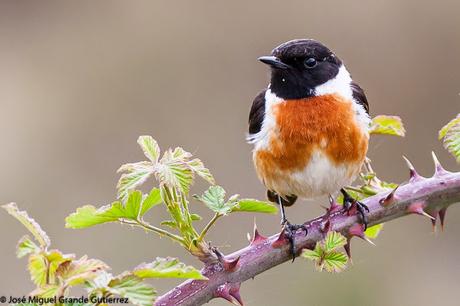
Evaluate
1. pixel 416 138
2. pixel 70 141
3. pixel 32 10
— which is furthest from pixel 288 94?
pixel 32 10

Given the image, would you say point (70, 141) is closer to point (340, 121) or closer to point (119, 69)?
point (119, 69)

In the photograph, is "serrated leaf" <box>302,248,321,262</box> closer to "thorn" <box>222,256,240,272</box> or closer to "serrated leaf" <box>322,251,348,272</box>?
"serrated leaf" <box>322,251,348,272</box>

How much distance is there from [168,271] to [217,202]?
562 millimetres

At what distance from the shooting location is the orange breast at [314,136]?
14.7 ft

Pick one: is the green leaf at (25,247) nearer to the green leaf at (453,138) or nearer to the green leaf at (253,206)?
the green leaf at (253,206)

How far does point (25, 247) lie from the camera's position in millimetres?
2469

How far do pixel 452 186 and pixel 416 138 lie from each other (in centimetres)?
678

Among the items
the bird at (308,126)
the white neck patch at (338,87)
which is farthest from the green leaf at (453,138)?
the white neck patch at (338,87)

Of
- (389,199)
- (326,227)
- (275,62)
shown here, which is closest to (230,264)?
(326,227)

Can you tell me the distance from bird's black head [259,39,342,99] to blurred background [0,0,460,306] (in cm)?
341

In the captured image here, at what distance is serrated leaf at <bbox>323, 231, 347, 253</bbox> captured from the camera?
2887 millimetres

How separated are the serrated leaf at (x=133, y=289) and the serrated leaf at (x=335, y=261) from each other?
78 centimetres

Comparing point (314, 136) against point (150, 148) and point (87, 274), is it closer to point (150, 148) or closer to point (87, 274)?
point (150, 148)

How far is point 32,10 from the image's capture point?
39.2 ft
